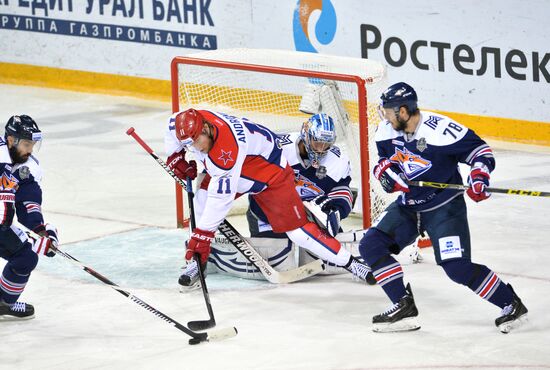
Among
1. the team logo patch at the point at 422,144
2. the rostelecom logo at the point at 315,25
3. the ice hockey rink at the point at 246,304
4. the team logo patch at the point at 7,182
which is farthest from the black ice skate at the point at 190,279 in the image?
the rostelecom logo at the point at 315,25

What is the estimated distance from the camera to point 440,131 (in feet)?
19.0

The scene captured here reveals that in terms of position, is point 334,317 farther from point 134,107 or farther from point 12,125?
point 134,107

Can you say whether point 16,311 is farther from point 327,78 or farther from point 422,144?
point 327,78

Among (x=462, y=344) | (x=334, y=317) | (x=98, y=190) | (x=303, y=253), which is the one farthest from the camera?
(x=98, y=190)

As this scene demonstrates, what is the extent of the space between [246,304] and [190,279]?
1.32 ft

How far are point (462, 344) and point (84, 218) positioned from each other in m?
3.51

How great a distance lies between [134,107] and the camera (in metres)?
12.2

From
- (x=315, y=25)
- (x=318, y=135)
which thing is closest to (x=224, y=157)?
(x=318, y=135)

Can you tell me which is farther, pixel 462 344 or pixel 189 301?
pixel 189 301

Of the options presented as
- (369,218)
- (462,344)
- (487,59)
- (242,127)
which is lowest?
(462,344)

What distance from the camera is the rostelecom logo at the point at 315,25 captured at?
11.0 metres

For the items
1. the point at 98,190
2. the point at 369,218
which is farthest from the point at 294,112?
the point at 98,190

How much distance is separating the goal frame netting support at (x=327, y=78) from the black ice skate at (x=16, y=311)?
194 cm

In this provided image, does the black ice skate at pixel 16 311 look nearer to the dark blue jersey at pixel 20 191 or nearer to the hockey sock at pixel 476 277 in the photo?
the dark blue jersey at pixel 20 191
